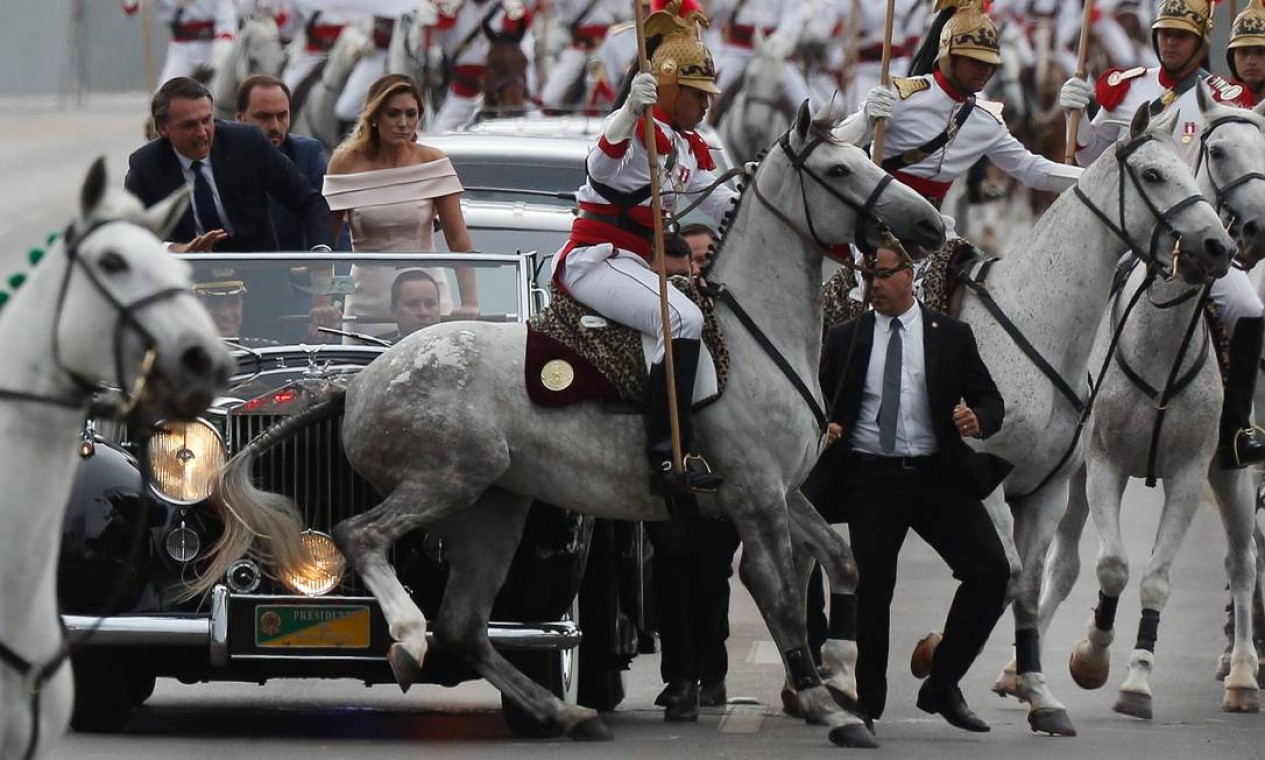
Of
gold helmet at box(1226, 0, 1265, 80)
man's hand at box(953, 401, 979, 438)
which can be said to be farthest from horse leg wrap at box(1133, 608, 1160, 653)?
gold helmet at box(1226, 0, 1265, 80)

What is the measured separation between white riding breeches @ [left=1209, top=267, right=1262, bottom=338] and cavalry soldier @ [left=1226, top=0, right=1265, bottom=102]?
1.48m

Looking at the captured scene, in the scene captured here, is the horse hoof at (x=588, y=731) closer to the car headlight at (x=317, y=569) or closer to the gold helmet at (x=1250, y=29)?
the car headlight at (x=317, y=569)

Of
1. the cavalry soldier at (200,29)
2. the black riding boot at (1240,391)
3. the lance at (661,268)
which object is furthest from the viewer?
the cavalry soldier at (200,29)

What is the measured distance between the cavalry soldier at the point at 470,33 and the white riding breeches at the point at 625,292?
50.9 ft

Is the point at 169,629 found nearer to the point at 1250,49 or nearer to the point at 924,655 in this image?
the point at 924,655

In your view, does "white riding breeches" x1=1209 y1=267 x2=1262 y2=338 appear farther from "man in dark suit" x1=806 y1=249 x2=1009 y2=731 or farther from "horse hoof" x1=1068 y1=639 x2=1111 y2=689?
"man in dark suit" x1=806 y1=249 x2=1009 y2=731

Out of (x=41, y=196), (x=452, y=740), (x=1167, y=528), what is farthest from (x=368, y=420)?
(x=41, y=196)

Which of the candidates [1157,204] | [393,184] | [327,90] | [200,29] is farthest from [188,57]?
[1157,204]

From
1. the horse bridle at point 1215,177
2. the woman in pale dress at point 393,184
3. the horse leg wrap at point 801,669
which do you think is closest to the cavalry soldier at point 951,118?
the horse bridle at point 1215,177

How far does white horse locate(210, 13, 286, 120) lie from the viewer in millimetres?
25016

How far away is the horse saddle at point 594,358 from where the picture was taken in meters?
11.1

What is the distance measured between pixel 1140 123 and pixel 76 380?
6255 mm

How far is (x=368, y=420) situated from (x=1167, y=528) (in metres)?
3.53

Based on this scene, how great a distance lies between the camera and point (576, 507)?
36.9ft
